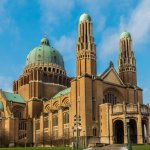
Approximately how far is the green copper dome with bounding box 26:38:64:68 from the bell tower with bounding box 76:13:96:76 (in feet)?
95.1

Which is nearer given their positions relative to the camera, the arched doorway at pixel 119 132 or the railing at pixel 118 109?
the railing at pixel 118 109

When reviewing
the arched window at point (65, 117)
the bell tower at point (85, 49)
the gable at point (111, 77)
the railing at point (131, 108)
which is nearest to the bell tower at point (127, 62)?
the gable at point (111, 77)

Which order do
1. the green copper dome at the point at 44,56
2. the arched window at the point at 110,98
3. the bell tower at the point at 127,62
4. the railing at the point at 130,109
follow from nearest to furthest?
the railing at the point at 130,109 < the arched window at the point at 110,98 < the bell tower at the point at 127,62 < the green copper dome at the point at 44,56

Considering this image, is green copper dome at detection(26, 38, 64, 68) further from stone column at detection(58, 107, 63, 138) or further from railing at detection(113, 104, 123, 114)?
railing at detection(113, 104, 123, 114)

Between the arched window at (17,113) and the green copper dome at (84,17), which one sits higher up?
the green copper dome at (84,17)

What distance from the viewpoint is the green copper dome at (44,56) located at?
117938mm

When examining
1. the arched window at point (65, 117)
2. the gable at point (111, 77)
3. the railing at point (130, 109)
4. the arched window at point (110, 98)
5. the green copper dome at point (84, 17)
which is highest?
the green copper dome at point (84, 17)

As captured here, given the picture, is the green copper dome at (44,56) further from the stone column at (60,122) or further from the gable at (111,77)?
the gable at (111,77)

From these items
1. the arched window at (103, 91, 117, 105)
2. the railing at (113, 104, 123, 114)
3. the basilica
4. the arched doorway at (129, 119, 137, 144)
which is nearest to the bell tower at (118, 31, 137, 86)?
the basilica

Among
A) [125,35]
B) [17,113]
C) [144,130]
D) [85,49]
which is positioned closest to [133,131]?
[144,130]

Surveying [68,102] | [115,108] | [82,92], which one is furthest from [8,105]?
[115,108]

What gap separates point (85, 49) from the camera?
289 feet

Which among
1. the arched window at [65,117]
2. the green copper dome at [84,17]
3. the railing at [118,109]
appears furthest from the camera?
the green copper dome at [84,17]

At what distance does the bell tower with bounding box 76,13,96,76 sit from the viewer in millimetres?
86244
